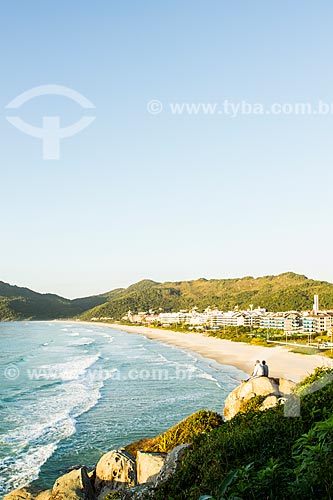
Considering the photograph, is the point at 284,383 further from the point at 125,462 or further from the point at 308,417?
the point at 308,417

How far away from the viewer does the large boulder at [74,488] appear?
8977 millimetres

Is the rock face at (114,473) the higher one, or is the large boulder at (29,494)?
the rock face at (114,473)

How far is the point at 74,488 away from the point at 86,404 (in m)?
17.7

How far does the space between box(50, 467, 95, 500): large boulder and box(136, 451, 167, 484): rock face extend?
49.7 inches

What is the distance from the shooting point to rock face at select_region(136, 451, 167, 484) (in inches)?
327

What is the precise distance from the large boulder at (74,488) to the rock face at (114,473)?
291 mm

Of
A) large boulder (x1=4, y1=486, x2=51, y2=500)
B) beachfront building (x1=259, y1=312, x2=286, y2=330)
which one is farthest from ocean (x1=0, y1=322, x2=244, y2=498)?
beachfront building (x1=259, y1=312, x2=286, y2=330)

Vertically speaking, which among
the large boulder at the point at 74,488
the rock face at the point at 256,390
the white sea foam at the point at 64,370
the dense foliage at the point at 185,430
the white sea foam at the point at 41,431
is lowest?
the white sea foam at the point at 64,370

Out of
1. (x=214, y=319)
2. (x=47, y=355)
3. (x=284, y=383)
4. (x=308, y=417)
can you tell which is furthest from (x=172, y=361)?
(x=214, y=319)

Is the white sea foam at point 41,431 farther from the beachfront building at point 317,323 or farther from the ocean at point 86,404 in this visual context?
the beachfront building at point 317,323

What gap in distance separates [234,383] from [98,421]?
13.0 meters

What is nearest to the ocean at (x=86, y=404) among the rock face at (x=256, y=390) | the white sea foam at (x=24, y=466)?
the white sea foam at (x=24, y=466)

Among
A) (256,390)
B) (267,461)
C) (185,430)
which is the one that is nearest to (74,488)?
(185,430)

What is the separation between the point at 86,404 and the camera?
86.2 ft
